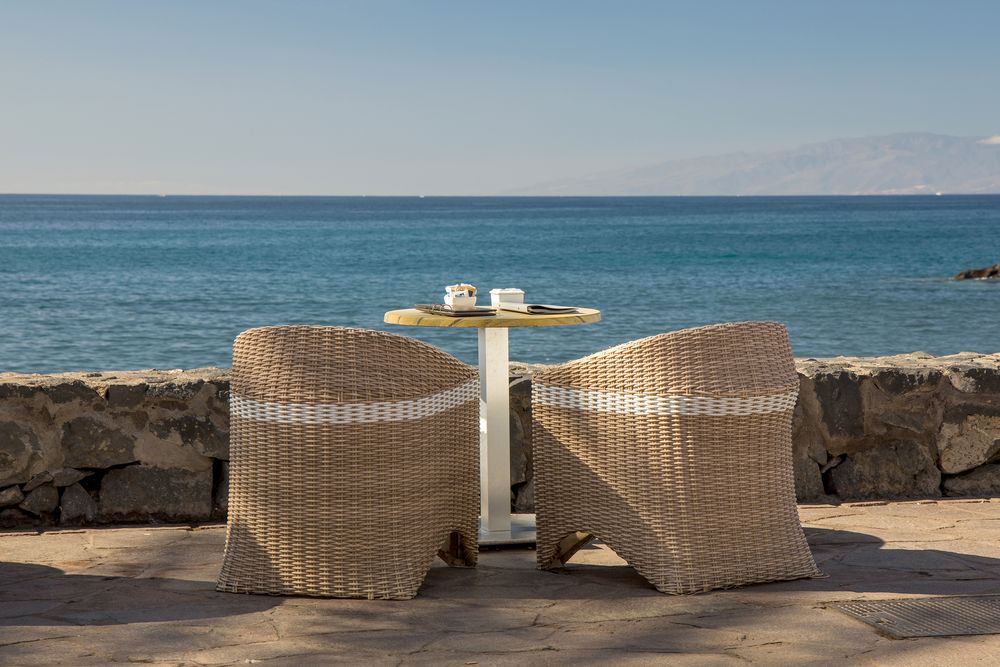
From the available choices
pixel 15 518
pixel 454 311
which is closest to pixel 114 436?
pixel 15 518

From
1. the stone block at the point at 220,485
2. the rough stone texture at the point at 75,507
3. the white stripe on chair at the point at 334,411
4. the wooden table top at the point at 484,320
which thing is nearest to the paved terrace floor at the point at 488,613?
the rough stone texture at the point at 75,507

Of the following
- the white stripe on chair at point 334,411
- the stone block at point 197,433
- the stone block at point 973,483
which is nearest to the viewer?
the white stripe on chair at point 334,411

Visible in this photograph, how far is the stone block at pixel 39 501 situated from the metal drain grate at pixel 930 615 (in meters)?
3.18

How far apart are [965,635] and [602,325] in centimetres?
1657

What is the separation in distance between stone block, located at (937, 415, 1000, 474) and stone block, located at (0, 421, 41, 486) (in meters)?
3.95

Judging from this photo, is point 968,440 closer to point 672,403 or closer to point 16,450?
point 672,403

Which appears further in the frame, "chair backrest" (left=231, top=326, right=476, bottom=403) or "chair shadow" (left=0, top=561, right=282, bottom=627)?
"chair backrest" (left=231, top=326, right=476, bottom=403)

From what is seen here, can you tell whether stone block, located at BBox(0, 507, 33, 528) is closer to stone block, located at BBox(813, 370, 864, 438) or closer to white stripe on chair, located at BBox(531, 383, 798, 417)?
white stripe on chair, located at BBox(531, 383, 798, 417)

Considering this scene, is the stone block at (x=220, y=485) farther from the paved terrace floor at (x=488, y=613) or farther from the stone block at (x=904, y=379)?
the stone block at (x=904, y=379)

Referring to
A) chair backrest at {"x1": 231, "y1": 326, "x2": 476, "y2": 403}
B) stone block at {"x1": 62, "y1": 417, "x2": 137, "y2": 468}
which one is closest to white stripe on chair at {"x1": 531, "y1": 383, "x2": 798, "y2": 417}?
chair backrest at {"x1": 231, "y1": 326, "x2": 476, "y2": 403}

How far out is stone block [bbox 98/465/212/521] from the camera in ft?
16.3

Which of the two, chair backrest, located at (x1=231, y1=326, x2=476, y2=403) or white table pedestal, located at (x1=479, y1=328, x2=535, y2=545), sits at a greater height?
chair backrest, located at (x1=231, y1=326, x2=476, y2=403)

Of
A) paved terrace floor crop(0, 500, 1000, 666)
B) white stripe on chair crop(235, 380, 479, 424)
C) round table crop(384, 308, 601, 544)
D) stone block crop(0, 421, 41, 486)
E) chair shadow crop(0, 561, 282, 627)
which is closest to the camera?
paved terrace floor crop(0, 500, 1000, 666)

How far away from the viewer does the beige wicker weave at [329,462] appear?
368cm
